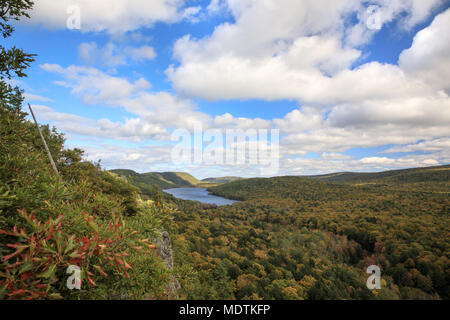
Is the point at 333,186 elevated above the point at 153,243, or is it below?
below

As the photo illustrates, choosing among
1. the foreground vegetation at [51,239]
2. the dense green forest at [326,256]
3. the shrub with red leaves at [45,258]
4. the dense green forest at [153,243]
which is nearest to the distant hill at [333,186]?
the dense green forest at [153,243]

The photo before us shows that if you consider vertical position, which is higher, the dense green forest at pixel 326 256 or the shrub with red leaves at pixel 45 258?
the shrub with red leaves at pixel 45 258

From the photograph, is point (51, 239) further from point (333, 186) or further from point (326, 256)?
point (333, 186)

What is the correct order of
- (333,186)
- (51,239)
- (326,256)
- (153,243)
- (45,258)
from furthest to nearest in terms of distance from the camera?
(333,186), (326,256), (153,243), (51,239), (45,258)

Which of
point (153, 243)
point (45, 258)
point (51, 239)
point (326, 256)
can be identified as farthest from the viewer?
point (326, 256)

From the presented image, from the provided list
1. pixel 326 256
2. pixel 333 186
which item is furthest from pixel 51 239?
pixel 333 186

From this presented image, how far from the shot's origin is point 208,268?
896 inches

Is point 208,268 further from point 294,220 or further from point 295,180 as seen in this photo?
point 295,180

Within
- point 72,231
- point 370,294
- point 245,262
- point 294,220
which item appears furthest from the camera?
point 294,220

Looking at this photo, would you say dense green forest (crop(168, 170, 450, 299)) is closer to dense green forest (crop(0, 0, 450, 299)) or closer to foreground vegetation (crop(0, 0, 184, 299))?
dense green forest (crop(0, 0, 450, 299))

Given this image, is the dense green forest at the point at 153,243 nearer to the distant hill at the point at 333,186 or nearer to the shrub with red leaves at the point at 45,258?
the shrub with red leaves at the point at 45,258

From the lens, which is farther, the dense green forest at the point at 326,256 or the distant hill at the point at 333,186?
the distant hill at the point at 333,186
